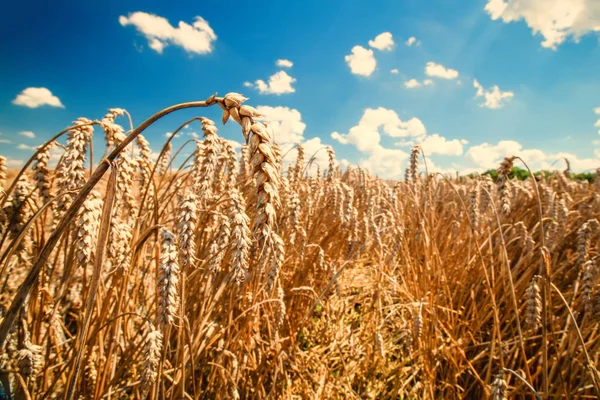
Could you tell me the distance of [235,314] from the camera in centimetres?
190

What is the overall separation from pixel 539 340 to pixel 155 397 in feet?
8.26

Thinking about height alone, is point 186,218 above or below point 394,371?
above

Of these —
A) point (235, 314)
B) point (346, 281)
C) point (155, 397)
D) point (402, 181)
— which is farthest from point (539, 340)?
point (155, 397)

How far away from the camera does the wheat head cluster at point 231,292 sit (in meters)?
0.91

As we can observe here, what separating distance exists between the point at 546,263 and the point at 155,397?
162cm

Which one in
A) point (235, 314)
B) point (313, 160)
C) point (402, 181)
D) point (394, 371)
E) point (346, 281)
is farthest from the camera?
point (402, 181)

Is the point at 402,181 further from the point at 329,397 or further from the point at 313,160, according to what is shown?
the point at 329,397

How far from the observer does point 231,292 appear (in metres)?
1.52

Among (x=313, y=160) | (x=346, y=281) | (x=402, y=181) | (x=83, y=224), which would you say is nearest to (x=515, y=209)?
(x=402, y=181)

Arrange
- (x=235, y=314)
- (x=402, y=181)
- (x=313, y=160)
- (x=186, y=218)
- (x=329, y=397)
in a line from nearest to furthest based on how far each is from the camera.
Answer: (x=186, y=218) < (x=329, y=397) < (x=235, y=314) < (x=313, y=160) < (x=402, y=181)

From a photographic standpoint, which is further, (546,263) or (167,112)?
(546,263)

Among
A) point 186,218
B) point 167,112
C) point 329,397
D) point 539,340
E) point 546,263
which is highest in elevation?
point 167,112

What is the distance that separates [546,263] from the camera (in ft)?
3.91

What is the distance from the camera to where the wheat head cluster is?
91cm
